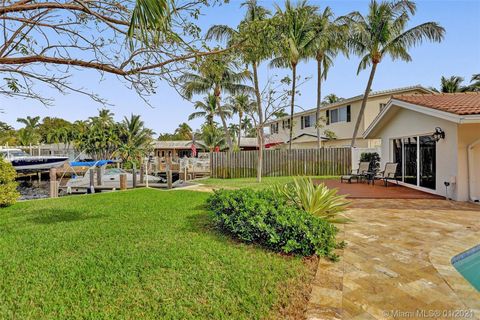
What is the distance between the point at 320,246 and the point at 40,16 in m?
6.06

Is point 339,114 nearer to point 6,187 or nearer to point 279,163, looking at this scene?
point 279,163

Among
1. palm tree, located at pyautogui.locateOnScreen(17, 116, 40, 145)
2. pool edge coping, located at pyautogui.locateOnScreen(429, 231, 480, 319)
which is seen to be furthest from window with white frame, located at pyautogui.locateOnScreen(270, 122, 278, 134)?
palm tree, located at pyautogui.locateOnScreen(17, 116, 40, 145)

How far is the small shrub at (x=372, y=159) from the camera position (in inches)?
658

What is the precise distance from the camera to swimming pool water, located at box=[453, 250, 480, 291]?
4.34 m

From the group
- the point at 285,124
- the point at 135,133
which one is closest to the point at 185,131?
the point at 135,133

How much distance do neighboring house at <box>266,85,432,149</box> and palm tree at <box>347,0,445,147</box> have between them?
2568 mm

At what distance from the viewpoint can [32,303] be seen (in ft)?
11.1

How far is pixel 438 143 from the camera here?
422 inches

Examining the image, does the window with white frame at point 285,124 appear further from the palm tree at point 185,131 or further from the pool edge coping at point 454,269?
the pool edge coping at point 454,269

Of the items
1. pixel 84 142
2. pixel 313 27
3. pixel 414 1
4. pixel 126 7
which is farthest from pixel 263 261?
pixel 84 142

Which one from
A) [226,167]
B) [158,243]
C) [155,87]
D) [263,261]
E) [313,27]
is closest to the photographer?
[263,261]

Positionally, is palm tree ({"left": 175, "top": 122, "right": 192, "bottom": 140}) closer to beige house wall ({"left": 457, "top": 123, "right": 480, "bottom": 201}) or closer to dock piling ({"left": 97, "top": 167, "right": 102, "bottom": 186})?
dock piling ({"left": 97, "top": 167, "right": 102, "bottom": 186})

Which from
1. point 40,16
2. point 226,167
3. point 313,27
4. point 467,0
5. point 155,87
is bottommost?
point 226,167

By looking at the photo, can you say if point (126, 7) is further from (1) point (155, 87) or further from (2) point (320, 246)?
(2) point (320, 246)
